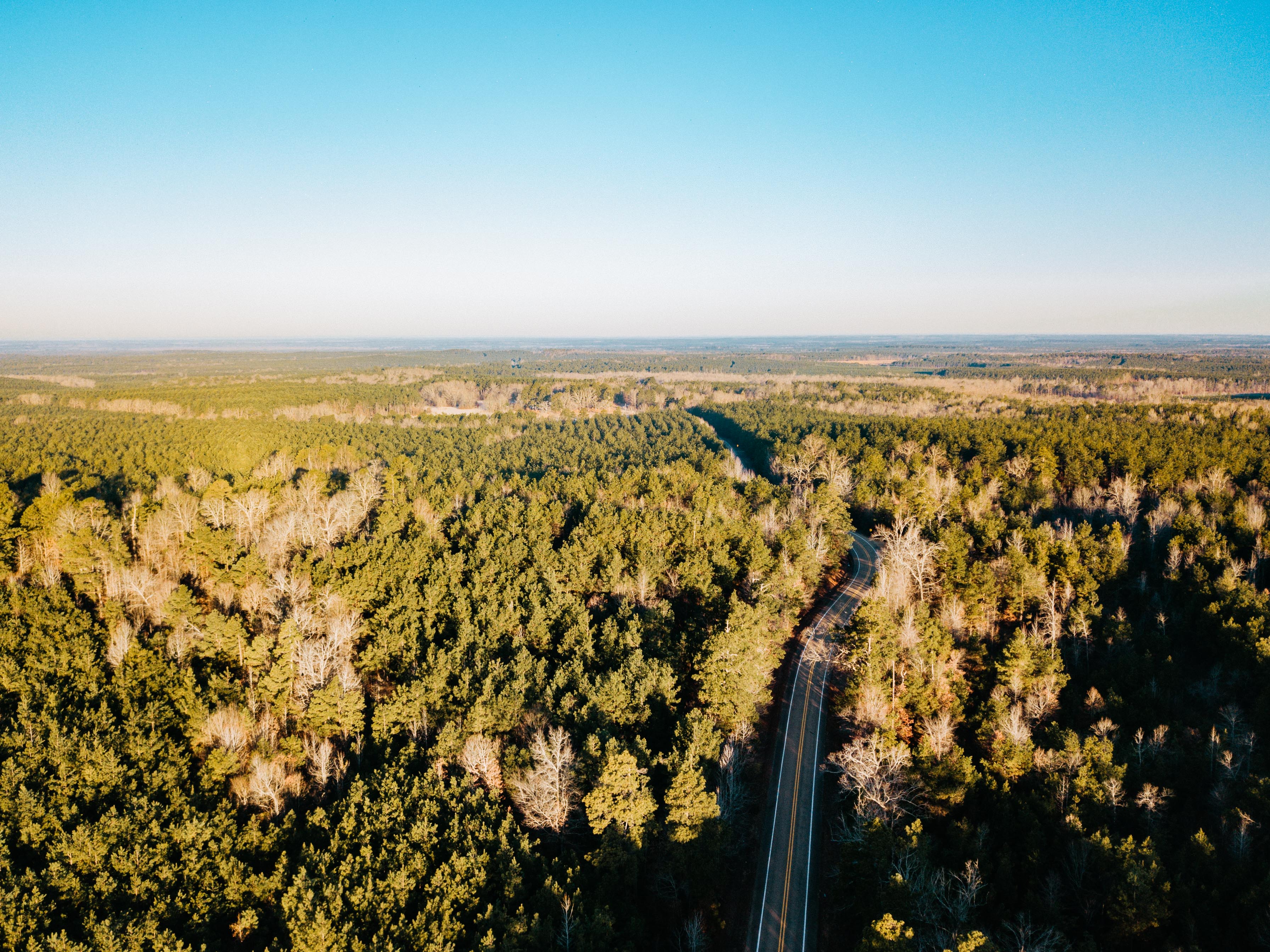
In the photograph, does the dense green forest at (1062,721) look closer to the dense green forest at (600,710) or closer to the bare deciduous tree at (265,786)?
the dense green forest at (600,710)

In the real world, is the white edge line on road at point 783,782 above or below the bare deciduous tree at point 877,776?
below

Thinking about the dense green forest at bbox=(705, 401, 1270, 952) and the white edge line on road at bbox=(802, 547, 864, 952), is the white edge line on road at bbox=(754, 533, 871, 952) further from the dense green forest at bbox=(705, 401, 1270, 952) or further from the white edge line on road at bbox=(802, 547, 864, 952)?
the dense green forest at bbox=(705, 401, 1270, 952)

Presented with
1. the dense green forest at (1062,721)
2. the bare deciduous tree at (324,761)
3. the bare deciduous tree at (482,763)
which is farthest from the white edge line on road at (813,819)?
the bare deciduous tree at (324,761)

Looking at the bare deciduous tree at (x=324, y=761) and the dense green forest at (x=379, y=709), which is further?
the bare deciduous tree at (x=324, y=761)

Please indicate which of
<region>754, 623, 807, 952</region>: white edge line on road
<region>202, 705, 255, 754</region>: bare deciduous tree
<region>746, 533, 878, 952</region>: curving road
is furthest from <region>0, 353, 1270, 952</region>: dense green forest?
<region>746, 533, 878, 952</region>: curving road

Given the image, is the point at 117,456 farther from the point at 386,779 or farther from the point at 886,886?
the point at 886,886

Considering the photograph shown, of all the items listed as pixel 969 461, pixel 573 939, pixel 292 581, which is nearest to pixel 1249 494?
pixel 969 461
